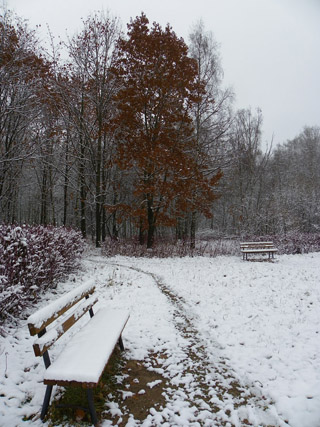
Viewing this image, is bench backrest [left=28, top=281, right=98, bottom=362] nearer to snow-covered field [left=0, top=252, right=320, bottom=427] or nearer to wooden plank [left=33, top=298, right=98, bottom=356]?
wooden plank [left=33, top=298, right=98, bottom=356]

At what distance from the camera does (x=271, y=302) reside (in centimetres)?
613

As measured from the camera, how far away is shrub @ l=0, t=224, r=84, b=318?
14.9ft

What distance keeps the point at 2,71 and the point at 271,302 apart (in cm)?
1081

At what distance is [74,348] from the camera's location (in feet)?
10.1

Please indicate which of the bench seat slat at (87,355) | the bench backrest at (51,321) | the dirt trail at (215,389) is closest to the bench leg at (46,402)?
the bench seat slat at (87,355)

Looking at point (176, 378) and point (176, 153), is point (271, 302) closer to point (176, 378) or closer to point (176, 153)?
point (176, 378)

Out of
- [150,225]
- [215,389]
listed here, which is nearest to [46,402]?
[215,389]

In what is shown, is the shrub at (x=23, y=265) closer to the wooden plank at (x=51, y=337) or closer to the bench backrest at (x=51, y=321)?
the bench backrest at (x=51, y=321)

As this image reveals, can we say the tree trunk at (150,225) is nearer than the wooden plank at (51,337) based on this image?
No

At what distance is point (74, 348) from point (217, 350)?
2.36m

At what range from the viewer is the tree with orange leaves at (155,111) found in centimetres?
1423

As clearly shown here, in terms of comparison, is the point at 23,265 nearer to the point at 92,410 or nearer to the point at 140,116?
the point at 92,410

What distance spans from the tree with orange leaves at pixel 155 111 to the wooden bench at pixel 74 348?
1048 centimetres

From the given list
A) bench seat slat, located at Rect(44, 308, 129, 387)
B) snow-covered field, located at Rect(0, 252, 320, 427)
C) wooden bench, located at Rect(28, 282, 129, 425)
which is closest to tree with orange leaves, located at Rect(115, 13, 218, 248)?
snow-covered field, located at Rect(0, 252, 320, 427)
